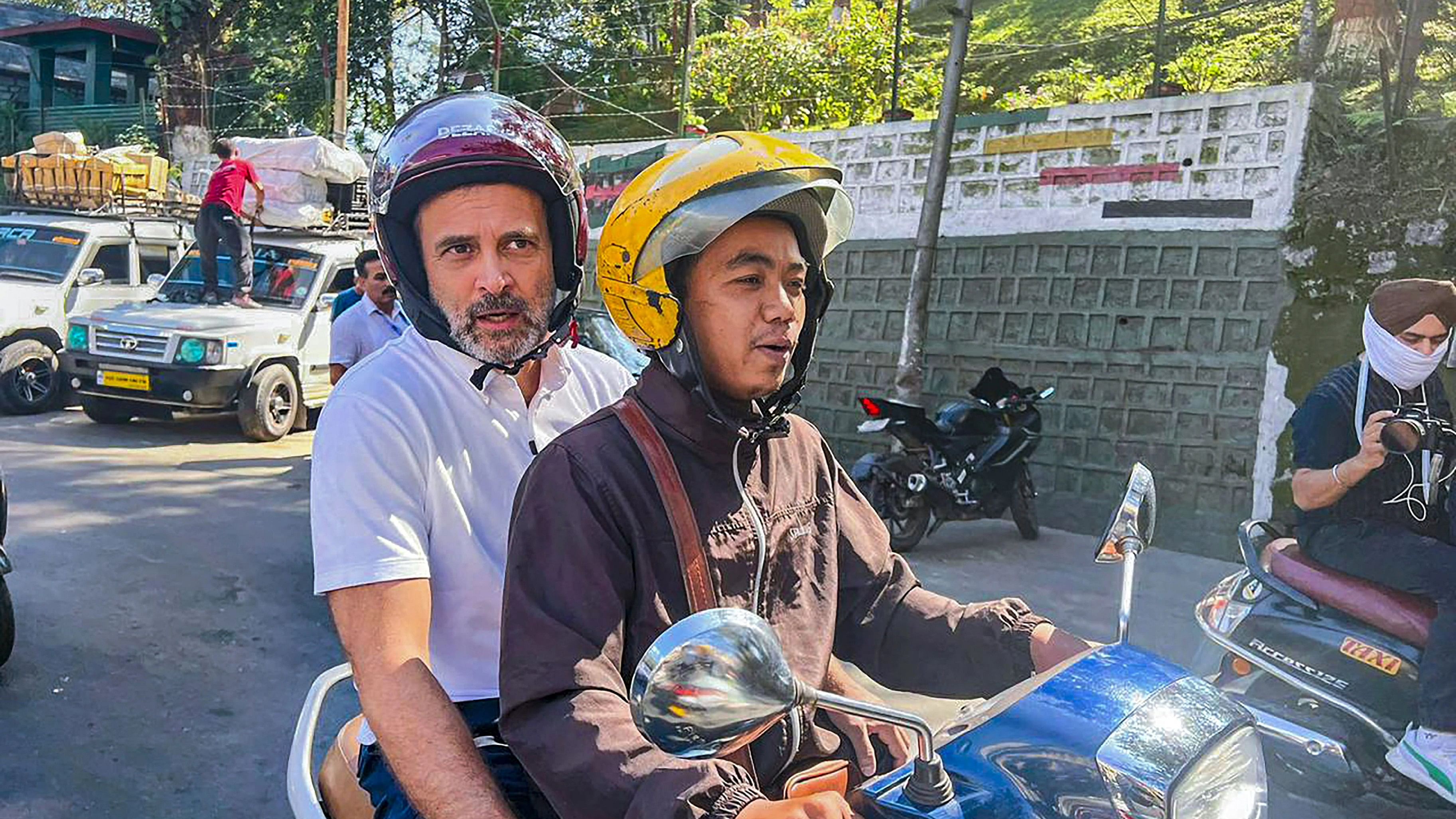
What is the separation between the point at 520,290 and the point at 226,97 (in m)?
24.5

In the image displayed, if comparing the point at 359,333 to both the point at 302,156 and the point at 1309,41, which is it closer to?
the point at 302,156

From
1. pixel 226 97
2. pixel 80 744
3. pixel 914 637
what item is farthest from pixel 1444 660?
pixel 226 97

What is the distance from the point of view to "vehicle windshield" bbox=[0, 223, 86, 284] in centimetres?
1064

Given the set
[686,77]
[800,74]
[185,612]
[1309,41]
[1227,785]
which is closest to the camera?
[1227,785]

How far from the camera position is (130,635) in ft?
16.4

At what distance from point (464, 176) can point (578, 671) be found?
101 cm

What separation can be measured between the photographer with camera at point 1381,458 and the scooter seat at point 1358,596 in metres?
0.03

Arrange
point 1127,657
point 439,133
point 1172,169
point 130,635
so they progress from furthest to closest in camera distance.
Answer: point 1172,169 → point 130,635 → point 439,133 → point 1127,657

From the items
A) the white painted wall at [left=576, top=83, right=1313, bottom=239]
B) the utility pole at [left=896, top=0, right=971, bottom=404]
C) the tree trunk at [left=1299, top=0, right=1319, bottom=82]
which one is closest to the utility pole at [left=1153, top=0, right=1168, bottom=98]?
the white painted wall at [left=576, top=83, right=1313, bottom=239]

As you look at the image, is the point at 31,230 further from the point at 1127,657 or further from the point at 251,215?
the point at 1127,657

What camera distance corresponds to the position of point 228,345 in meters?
9.55

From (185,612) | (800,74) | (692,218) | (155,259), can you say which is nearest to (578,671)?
(692,218)

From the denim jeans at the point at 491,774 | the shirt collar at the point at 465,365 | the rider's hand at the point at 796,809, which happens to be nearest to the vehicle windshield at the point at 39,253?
the shirt collar at the point at 465,365

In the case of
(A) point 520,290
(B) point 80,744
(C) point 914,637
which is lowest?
(B) point 80,744
